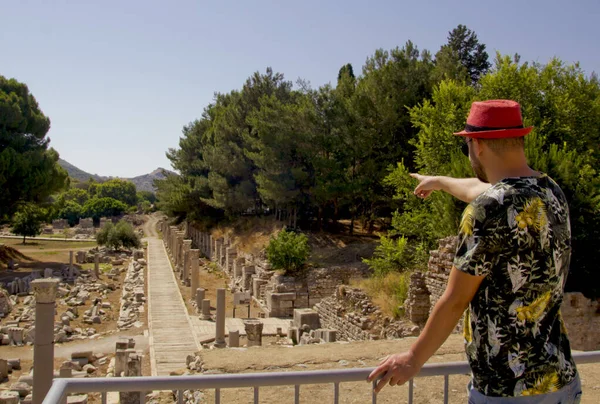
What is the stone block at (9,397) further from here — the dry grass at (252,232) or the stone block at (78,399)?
the dry grass at (252,232)

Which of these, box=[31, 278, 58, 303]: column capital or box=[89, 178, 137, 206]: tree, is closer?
box=[31, 278, 58, 303]: column capital

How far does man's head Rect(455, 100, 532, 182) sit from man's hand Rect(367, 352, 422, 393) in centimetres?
91

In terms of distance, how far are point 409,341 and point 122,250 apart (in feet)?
132

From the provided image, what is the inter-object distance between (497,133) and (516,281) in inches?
24.7

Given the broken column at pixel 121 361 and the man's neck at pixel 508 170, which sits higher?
the man's neck at pixel 508 170

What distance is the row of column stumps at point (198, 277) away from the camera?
15.0 meters

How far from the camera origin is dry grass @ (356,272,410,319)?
14.6 metres

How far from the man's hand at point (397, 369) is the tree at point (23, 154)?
1325 inches

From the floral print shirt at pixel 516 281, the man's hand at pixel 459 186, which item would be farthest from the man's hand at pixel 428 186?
the floral print shirt at pixel 516 281

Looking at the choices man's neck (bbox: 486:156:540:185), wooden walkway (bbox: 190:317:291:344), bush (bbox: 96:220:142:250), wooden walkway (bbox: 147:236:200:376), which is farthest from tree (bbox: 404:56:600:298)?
bush (bbox: 96:220:142:250)

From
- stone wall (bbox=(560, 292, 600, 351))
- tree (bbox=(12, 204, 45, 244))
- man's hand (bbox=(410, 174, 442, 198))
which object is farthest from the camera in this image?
tree (bbox=(12, 204, 45, 244))

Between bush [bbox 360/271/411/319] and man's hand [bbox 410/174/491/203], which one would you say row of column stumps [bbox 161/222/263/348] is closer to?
bush [bbox 360/271/411/319]

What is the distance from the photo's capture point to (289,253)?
22.7 meters

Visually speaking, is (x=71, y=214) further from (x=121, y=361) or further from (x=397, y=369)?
(x=397, y=369)
